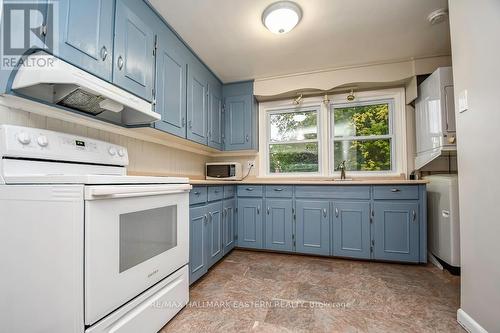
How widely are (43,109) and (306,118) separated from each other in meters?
2.84

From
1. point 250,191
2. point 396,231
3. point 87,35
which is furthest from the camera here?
point 250,191

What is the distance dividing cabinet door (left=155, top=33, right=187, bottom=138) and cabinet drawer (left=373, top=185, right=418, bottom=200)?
2.12 m

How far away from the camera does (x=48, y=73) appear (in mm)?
1052

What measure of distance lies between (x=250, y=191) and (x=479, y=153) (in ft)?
6.82

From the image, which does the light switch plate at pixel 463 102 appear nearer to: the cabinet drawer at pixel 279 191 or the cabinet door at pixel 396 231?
the cabinet door at pixel 396 231

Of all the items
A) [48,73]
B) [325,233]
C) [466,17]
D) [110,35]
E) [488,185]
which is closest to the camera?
[48,73]

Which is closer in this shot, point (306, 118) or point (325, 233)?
point (325, 233)

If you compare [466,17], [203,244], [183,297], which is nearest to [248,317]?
[183,297]

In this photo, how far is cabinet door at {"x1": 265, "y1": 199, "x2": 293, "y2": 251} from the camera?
8.84 feet

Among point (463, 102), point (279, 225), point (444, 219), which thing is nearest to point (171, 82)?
point (279, 225)

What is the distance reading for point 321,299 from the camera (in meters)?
1.69

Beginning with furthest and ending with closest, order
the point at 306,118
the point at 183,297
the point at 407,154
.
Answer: the point at 306,118 → the point at 407,154 → the point at 183,297

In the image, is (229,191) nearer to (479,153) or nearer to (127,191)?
(127,191)

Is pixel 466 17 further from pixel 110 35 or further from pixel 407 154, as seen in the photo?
pixel 110 35
